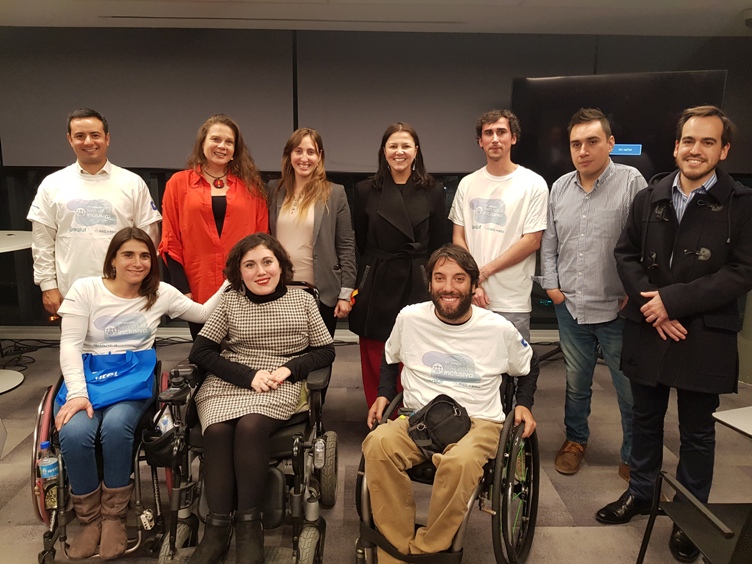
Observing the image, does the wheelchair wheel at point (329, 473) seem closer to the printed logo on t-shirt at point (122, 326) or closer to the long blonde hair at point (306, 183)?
the printed logo on t-shirt at point (122, 326)

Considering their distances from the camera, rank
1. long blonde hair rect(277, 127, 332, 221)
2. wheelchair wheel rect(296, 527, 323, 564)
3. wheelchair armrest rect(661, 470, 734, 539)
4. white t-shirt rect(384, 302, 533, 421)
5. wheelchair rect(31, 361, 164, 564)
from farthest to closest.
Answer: long blonde hair rect(277, 127, 332, 221) < white t-shirt rect(384, 302, 533, 421) < wheelchair rect(31, 361, 164, 564) < wheelchair wheel rect(296, 527, 323, 564) < wheelchair armrest rect(661, 470, 734, 539)

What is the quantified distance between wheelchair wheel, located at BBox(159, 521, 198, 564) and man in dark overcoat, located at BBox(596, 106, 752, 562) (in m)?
1.65

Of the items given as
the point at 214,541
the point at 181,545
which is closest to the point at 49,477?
the point at 181,545

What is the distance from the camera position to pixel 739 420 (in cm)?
148

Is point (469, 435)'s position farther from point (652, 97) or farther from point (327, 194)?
point (652, 97)

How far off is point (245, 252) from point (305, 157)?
0.58 m

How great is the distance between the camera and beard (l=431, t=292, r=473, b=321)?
201cm

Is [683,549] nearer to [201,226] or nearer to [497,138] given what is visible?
[497,138]

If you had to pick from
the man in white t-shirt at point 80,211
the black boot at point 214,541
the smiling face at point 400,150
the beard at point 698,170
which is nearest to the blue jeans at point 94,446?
the black boot at point 214,541

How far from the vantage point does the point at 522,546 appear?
200 cm

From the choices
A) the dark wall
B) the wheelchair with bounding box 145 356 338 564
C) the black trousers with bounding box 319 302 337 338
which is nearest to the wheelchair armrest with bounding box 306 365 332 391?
the wheelchair with bounding box 145 356 338 564

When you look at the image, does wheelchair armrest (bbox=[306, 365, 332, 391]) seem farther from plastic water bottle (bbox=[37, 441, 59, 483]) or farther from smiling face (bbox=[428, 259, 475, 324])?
plastic water bottle (bbox=[37, 441, 59, 483])

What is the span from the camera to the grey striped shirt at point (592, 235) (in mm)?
2332

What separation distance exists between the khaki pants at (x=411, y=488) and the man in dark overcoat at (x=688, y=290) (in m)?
0.69
